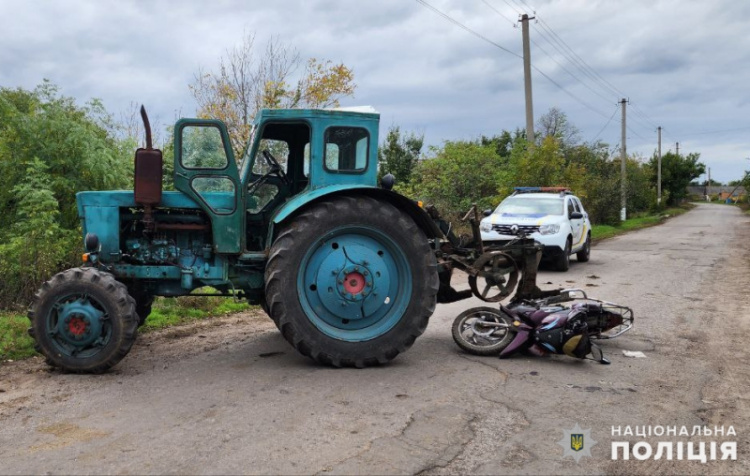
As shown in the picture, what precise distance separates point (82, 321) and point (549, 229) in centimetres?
1103

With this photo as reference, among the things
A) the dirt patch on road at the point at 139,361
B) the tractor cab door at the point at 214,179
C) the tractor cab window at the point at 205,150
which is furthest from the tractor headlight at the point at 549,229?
A: the tractor cab window at the point at 205,150

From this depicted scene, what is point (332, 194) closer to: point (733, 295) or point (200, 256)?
point (200, 256)

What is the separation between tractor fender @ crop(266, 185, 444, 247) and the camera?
5.61 m

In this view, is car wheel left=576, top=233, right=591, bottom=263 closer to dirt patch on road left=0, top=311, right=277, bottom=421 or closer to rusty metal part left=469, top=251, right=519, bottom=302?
rusty metal part left=469, top=251, right=519, bottom=302

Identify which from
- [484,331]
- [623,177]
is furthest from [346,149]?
[623,177]

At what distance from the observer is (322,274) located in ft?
19.0

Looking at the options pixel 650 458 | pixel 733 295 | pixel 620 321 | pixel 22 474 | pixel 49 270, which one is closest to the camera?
pixel 22 474

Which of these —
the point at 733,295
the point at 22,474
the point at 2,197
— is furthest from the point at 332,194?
the point at 733,295

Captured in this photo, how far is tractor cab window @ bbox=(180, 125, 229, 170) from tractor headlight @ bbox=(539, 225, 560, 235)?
9.85 m

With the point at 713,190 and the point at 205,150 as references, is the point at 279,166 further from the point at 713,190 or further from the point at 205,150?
the point at 713,190

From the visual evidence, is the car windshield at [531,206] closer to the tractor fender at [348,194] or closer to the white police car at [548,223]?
the white police car at [548,223]

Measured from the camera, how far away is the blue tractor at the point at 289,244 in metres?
5.59

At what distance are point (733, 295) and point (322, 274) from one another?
27.0ft

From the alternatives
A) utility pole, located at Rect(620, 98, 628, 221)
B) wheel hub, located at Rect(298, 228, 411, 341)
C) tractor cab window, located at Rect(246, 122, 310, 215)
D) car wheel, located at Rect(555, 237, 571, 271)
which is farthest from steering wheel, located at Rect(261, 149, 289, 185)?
utility pole, located at Rect(620, 98, 628, 221)
